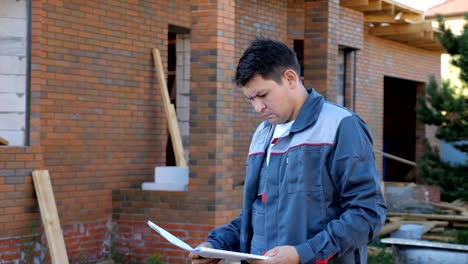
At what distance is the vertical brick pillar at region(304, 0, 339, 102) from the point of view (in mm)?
11523

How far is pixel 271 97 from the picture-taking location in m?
3.11

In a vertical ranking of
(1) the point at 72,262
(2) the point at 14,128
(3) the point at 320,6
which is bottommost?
(1) the point at 72,262

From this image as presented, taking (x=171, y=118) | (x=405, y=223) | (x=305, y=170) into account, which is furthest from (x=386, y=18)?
(x=305, y=170)

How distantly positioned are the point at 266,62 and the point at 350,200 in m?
0.65

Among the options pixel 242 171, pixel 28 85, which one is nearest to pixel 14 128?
pixel 28 85

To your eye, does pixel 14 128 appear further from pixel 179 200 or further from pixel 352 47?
pixel 352 47

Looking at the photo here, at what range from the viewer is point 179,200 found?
28.8ft

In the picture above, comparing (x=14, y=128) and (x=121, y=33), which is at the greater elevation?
(x=121, y=33)

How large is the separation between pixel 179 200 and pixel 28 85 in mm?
2175

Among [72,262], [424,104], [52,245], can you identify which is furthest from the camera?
[424,104]

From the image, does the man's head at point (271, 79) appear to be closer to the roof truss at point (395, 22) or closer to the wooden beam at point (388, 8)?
the roof truss at point (395, 22)

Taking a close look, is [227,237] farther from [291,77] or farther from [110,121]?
[110,121]

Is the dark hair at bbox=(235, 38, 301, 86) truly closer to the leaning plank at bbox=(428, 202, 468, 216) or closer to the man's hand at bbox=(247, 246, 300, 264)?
the man's hand at bbox=(247, 246, 300, 264)

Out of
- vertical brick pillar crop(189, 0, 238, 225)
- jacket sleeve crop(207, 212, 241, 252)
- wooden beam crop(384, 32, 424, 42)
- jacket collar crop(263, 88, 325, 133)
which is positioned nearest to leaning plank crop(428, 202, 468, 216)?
wooden beam crop(384, 32, 424, 42)
